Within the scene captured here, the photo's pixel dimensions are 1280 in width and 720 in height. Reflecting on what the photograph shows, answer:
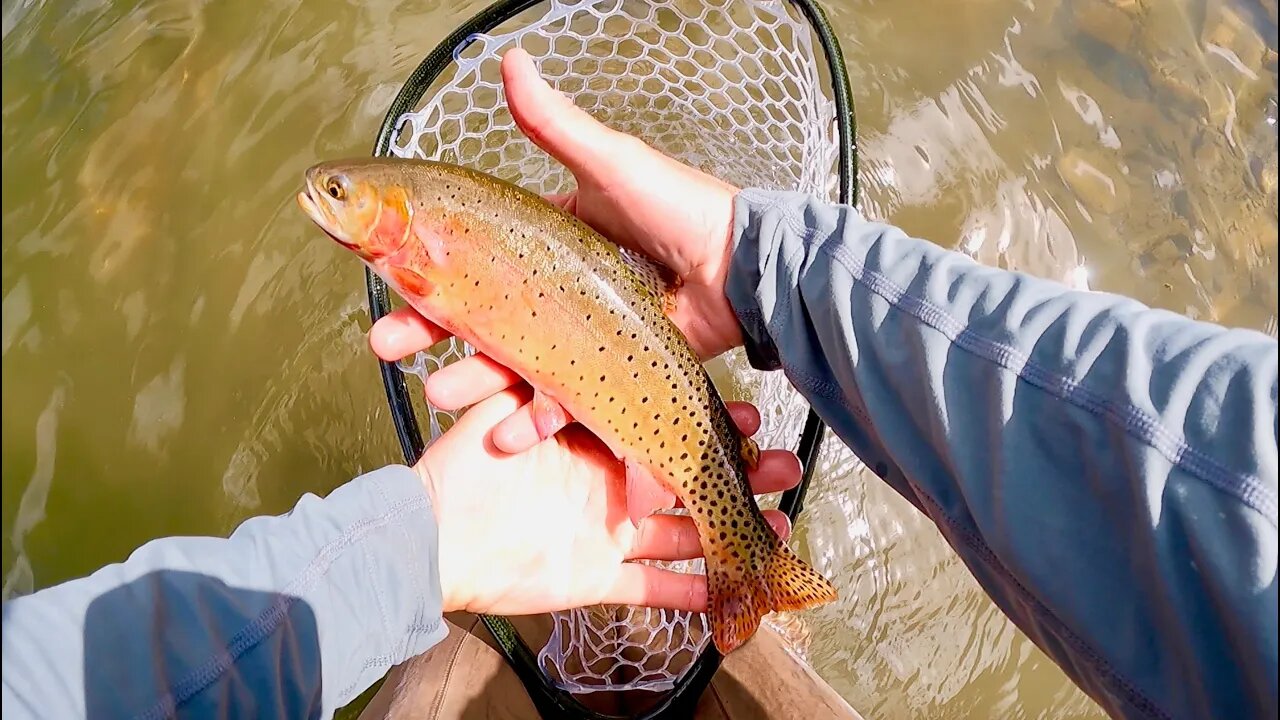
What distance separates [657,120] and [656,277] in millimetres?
1338

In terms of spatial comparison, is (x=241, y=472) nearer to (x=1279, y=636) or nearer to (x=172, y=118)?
(x=172, y=118)

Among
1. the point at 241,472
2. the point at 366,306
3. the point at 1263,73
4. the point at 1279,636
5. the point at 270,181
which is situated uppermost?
the point at 1279,636

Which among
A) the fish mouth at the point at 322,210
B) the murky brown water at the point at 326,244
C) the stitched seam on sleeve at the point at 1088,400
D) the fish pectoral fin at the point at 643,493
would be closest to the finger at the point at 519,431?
the fish pectoral fin at the point at 643,493

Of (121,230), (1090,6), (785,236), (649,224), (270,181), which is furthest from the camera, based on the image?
(1090,6)

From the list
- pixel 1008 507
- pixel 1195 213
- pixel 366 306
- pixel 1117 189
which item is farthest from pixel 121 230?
pixel 1195 213

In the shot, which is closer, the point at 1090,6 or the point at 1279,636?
the point at 1279,636

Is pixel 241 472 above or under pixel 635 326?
under

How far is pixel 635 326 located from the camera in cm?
189

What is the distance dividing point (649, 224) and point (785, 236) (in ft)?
1.18

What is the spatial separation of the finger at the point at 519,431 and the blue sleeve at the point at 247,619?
0.22 meters

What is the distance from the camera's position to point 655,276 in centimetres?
197

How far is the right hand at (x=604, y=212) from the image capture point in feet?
5.95

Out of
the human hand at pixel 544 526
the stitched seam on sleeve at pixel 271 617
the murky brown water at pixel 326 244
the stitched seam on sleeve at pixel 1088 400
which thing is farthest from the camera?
the murky brown water at pixel 326 244

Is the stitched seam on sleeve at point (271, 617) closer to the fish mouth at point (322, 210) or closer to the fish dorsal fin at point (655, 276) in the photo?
the fish mouth at point (322, 210)
